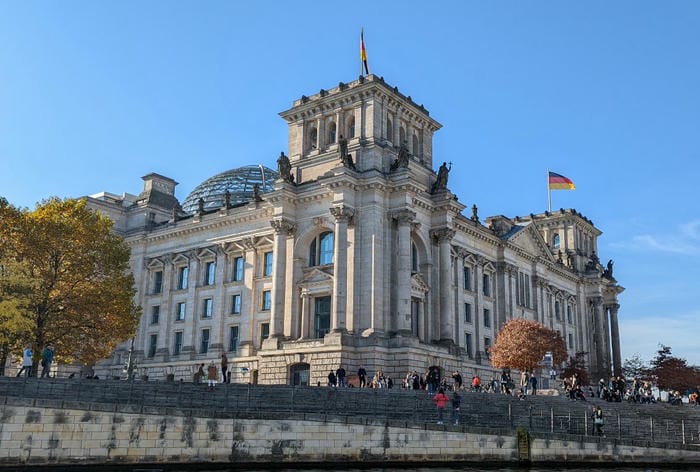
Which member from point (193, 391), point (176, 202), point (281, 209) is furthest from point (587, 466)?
point (176, 202)

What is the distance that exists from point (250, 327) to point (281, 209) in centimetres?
1078

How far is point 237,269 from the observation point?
65.8 meters

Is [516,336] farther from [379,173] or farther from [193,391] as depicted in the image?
[193,391]

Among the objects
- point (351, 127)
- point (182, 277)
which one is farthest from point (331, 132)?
point (182, 277)

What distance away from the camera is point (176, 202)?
263 ft

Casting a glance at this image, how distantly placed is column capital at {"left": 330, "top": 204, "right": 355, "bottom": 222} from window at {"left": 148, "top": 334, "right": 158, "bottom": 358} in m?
25.5

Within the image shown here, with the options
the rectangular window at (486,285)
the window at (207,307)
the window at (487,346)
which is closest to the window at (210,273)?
the window at (207,307)

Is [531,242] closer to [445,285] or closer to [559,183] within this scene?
[559,183]

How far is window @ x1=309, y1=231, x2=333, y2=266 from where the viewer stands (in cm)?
5829

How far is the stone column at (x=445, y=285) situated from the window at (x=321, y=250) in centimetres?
891

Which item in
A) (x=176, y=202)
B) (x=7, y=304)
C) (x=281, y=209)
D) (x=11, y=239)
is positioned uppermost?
(x=176, y=202)

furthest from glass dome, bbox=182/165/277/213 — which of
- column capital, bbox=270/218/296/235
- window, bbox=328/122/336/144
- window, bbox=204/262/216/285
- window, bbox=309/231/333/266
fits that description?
window, bbox=309/231/333/266

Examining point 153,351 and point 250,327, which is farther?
point 153,351

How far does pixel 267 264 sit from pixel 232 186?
24290 millimetres
